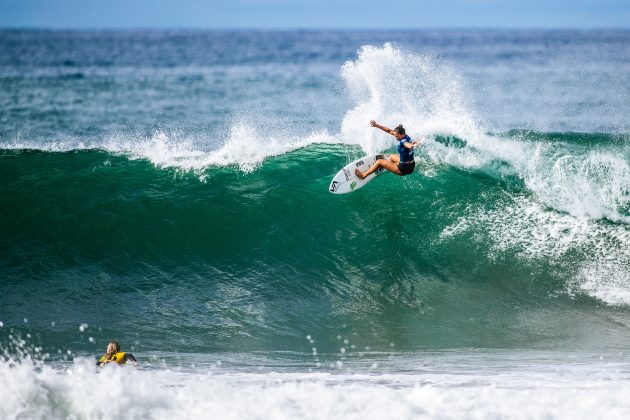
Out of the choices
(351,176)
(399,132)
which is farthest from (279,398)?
(351,176)

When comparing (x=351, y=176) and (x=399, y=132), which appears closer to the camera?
(x=399, y=132)

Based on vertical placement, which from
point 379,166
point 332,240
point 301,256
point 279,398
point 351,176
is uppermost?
point 379,166

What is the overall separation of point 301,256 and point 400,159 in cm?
213

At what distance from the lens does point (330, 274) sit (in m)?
10.6

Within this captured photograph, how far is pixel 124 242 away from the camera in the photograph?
36.4 feet

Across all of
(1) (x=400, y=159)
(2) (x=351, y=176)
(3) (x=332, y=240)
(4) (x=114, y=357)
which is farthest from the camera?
(2) (x=351, y=176)

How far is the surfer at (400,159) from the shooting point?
10602mm

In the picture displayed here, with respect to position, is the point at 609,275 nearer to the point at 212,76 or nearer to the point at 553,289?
the point at 553,289

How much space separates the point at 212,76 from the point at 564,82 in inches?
718

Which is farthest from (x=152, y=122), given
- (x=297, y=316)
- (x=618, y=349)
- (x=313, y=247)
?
(x=618, y=349)

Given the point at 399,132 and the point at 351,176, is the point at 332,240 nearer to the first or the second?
the point at 351,176

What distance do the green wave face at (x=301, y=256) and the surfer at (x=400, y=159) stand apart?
2.36ft

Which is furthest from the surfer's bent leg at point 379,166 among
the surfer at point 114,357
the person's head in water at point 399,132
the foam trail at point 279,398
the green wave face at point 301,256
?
the surfer at point 114,357

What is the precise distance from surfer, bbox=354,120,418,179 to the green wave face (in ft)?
2.36
